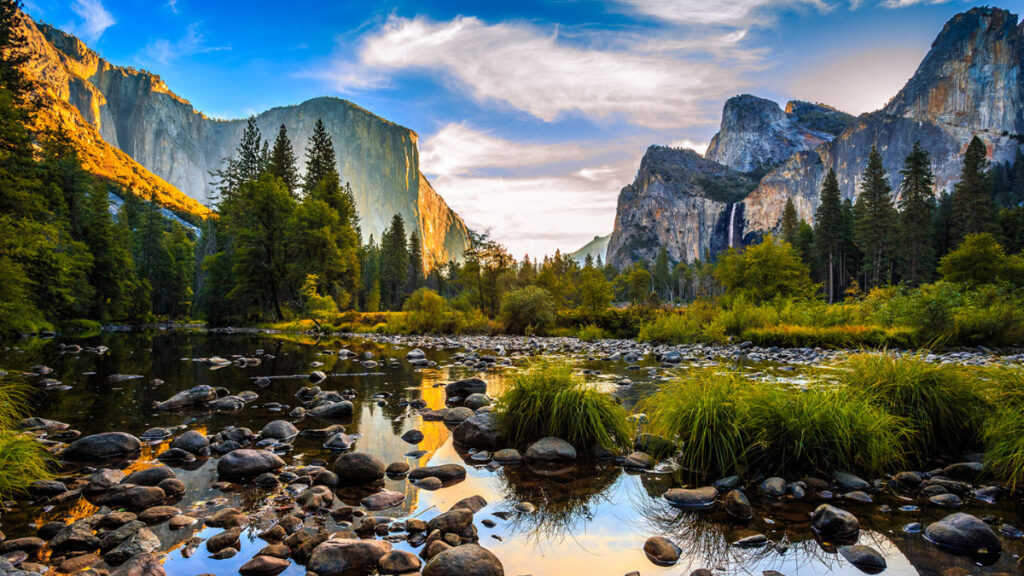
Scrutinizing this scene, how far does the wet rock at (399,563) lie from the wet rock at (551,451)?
2.41m

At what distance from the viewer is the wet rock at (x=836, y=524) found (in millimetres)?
3297

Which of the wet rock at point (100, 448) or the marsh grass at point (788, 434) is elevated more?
the marsh grass at point (788, 434)

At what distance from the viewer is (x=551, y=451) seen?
5.18 meters

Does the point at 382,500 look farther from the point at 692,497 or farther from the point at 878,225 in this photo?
the point at 878,225

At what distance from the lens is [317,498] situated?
155 inches

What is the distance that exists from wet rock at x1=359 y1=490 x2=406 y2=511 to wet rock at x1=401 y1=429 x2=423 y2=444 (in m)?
1.93

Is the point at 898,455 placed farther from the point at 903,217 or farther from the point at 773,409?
the point at 903,217

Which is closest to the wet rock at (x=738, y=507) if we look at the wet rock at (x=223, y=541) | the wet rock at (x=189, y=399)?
the wet rock at (x=223, y=541)

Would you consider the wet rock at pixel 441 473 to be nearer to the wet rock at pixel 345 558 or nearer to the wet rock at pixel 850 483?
the wet rock at pixel 345 558

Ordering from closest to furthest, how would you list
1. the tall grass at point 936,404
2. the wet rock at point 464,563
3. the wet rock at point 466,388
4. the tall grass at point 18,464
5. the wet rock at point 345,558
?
the wet rock at point 464,563
the wet rock at point 345,558
the tall grass at point 18,464
the tall grass at point 936,404
the wet rock at point 466,388

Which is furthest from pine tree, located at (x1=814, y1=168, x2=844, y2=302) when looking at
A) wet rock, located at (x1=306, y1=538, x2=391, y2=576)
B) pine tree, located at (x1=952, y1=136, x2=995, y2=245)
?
wet rock, located at (x1=306, y1=538, x2=391, y2=576)

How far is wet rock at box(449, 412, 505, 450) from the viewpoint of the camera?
5.74 meters

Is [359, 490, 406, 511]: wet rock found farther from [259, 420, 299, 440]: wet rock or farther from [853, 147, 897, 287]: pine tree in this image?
[853, 147, 897, 287]: pine tree

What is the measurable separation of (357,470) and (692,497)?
3210 millimetres
